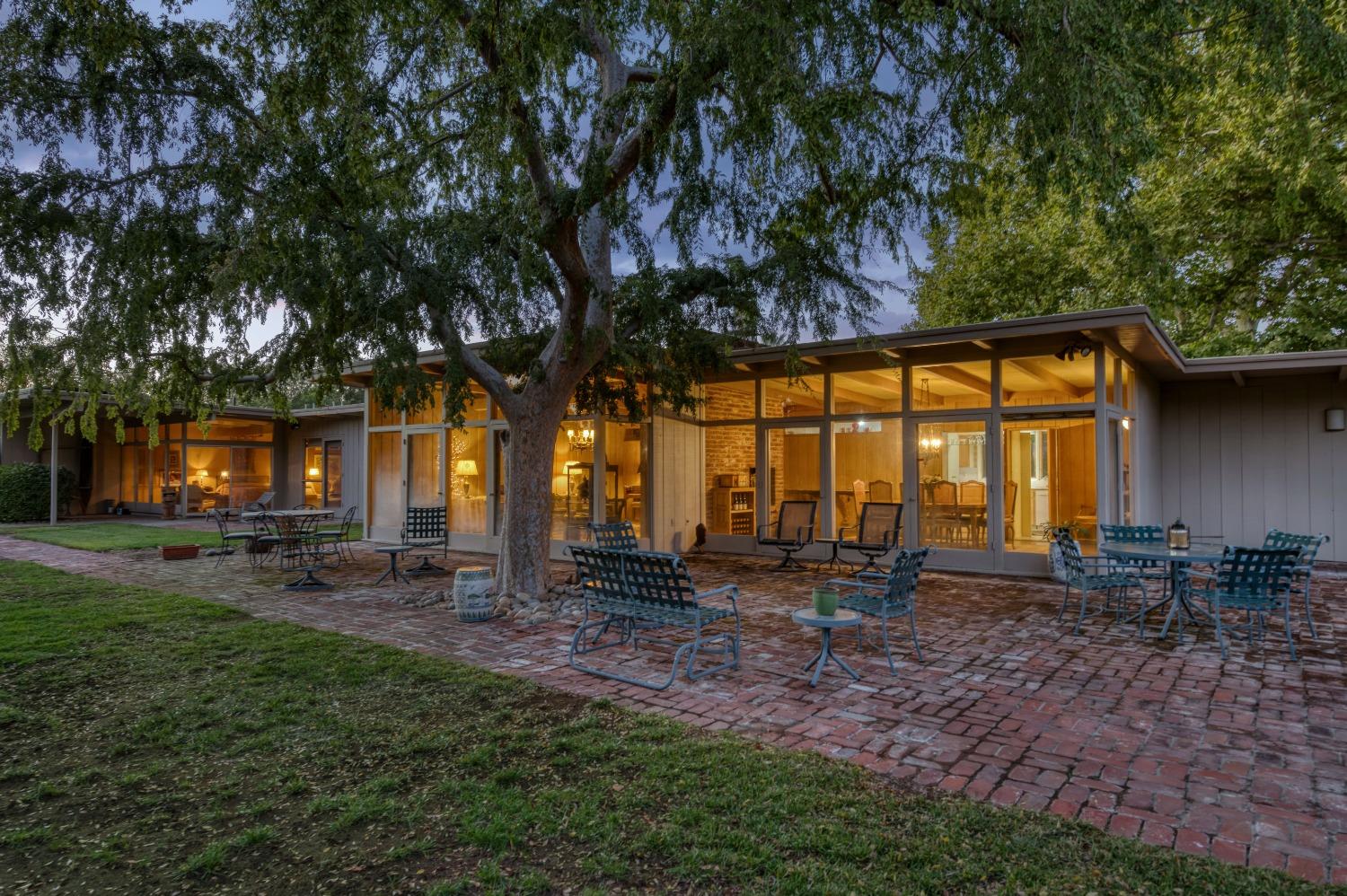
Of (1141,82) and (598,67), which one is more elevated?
(598,67)

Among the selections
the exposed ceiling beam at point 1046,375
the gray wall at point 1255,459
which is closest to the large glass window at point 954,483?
the exposed ceiling beam at point 1046,375

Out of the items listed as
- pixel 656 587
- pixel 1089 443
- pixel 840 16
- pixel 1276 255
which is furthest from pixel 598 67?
pixel 1276 255

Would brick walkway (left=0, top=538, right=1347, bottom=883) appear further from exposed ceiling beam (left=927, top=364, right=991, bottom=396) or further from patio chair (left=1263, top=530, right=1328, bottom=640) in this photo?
exposed ceiling beam (left=927, top=364, right=991, bottom=396)

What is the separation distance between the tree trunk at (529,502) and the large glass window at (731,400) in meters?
4.57

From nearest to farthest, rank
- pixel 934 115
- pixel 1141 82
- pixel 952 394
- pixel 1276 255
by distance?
pixel 1141 82
pixel 934 115
pixel 952 394
pixel 1276 255

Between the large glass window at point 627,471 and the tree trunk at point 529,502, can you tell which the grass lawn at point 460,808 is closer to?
the tree trunk at point 529,502

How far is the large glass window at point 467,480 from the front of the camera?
469 inches

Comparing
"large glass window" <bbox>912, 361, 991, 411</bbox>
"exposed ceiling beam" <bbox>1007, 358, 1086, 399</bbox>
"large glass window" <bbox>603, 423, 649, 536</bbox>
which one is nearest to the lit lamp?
"large glass window" <bbox>603, 423, 649, 536</bbox>

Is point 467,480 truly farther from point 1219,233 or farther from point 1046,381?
point 1219,233

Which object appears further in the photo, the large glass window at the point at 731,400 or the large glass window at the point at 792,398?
the large glass window at the point at 731,400

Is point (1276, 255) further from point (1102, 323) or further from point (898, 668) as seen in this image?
point (898, 668)

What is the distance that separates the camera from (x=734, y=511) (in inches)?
456

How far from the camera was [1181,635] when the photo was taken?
231 inches

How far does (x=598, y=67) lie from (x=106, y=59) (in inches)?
166
